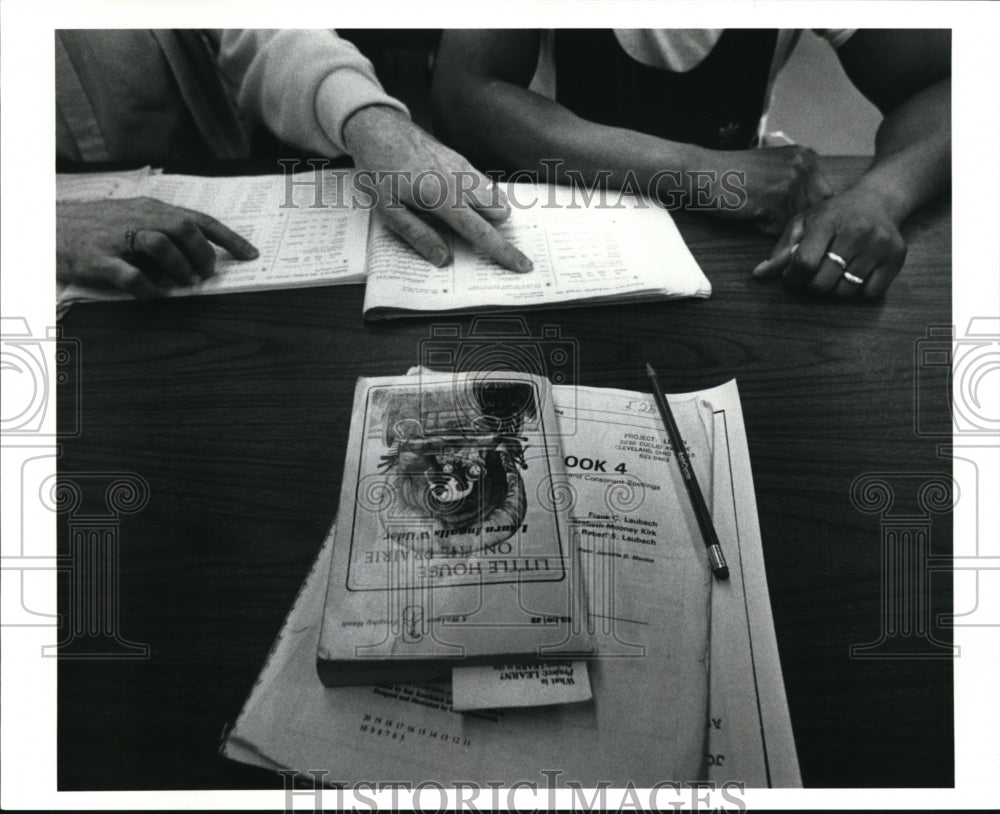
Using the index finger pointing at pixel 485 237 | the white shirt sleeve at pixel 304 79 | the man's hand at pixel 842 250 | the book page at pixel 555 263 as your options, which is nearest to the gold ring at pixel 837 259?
the man's hand at pixel 842 250

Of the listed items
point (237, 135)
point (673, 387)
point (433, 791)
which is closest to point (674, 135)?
point (673, 387)

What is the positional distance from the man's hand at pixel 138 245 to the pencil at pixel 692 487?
1.09 ft

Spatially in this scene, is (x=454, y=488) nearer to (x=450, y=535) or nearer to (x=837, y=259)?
(x=450, y=535)

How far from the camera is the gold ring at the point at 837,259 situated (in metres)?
0.57

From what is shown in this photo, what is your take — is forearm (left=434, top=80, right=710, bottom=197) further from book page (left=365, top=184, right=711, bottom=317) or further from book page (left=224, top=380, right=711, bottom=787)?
book page (left=224, top=380, right=711, bottom=787)

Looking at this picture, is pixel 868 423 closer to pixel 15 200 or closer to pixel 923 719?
pixel 923 719

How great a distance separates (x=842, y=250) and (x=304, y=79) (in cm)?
46

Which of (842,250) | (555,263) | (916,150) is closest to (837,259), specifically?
(842,250)

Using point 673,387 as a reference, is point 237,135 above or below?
above

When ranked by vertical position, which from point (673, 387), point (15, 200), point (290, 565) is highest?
point (15, 200)

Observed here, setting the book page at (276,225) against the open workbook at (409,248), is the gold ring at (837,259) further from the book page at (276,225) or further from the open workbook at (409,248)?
the book page at (276,225)

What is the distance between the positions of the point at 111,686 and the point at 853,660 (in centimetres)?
50

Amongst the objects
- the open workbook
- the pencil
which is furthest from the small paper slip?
the open workbook

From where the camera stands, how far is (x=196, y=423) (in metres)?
0.52
